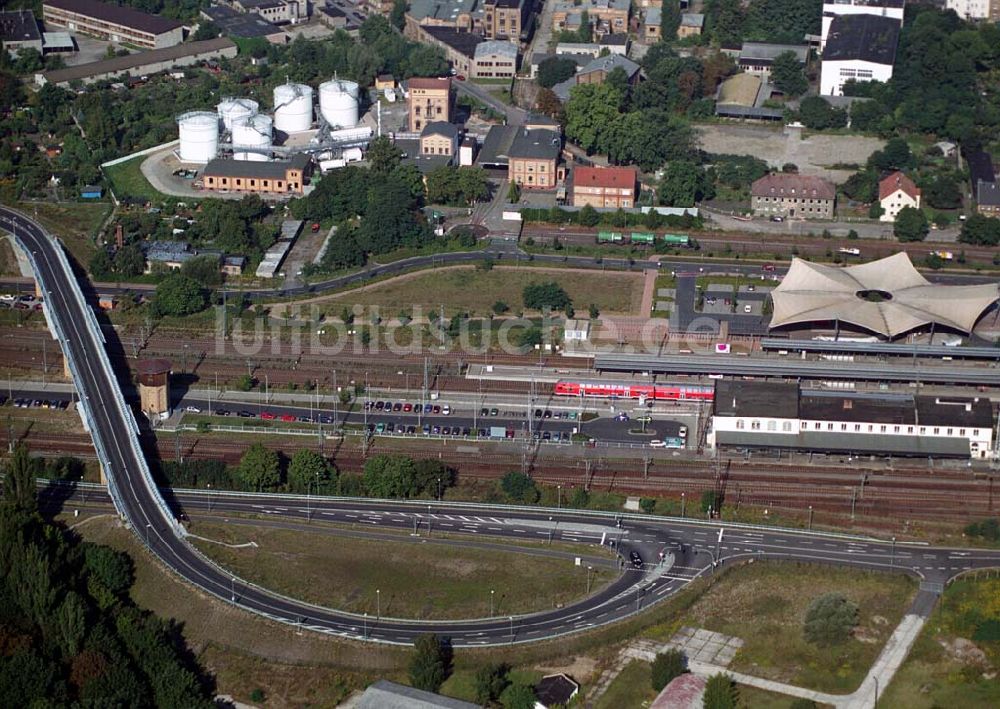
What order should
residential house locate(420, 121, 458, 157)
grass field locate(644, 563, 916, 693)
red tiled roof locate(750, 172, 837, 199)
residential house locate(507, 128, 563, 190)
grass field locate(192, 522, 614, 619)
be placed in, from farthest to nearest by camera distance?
1. residential house locate(420, 121, 458, 157)
2. residential house locate(507, 128, 563, 190)
3. red tiled roof locate(750, 172, 837, 199)
4. grass field locate(192, 522, 614, 619)
5. grass field locate(644, 563, 916, 693)

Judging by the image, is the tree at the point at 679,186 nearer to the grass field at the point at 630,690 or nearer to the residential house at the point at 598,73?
the residential house at the point at 598,73

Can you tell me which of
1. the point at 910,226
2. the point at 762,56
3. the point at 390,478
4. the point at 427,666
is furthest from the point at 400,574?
the point at 762,56

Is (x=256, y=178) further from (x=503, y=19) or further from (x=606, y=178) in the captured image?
(x=503, y=19)

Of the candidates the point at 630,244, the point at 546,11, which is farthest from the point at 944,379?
the point at 546,11

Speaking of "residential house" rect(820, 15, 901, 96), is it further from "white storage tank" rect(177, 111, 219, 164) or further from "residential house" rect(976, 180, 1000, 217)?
"white storage tank" rect(177, 111, 219, 164)

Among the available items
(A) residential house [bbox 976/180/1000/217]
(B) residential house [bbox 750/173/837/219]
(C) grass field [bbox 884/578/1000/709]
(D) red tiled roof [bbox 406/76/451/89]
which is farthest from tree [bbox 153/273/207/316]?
(A) residential house [bbox 976/180/1000/217]

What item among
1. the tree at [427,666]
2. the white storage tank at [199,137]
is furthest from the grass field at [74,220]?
the tree at [427,666]

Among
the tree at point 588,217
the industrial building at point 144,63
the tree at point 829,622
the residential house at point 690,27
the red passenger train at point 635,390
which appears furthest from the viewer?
the residential house at point 690,27
